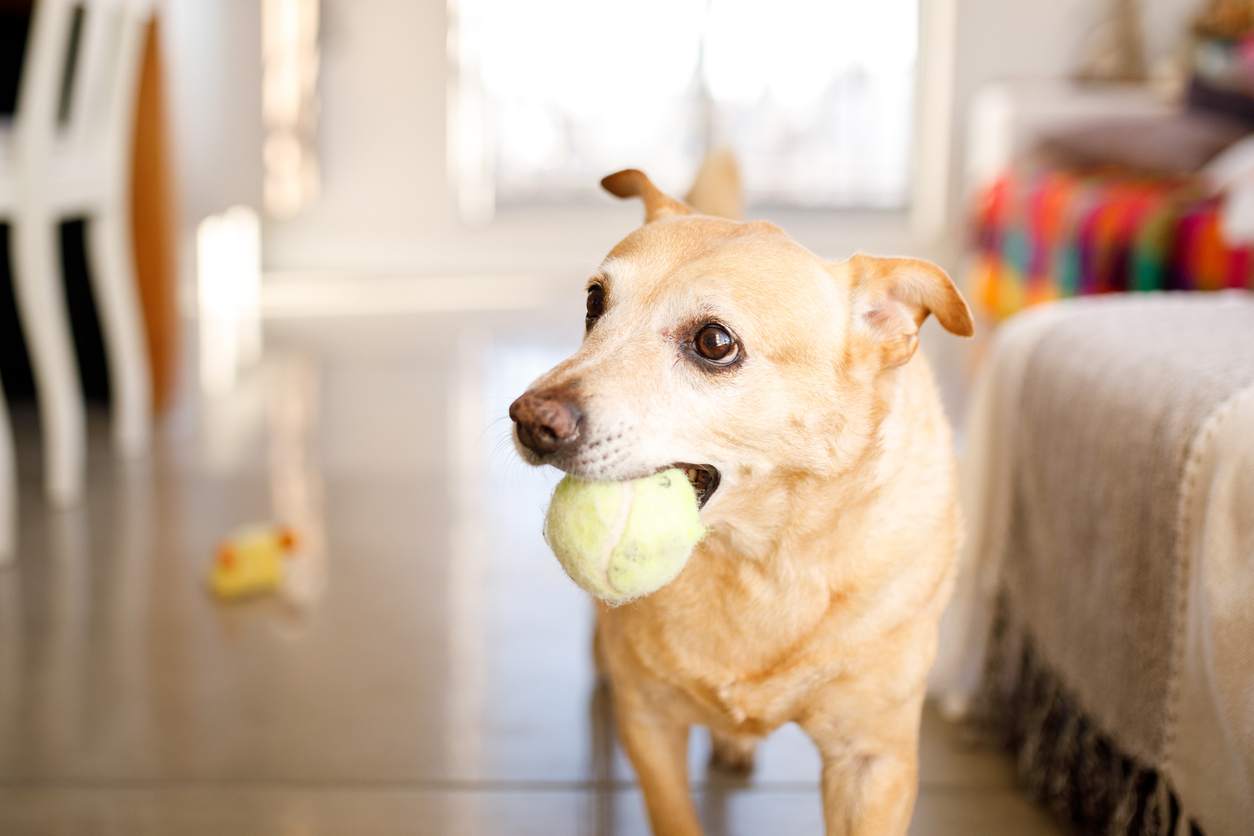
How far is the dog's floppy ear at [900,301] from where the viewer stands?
3.50 feet

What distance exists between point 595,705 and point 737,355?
836 mm

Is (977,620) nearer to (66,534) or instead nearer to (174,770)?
(174,770)

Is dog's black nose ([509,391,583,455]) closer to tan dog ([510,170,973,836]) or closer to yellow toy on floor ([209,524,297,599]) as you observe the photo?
tan dog ([510,170,973,836])


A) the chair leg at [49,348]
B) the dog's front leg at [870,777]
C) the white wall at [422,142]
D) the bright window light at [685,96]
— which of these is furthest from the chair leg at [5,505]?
the bright window light at [685,96]

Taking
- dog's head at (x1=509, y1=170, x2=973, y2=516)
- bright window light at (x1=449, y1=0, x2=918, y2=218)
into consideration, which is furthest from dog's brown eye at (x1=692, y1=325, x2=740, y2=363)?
bright window light at (x1=449, y1=0, x2=918, y2=218)

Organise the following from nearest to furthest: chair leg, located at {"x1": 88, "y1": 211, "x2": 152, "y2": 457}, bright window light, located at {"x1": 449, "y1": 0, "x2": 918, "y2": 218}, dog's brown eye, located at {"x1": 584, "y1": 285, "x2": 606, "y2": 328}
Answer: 1. dog's brown eye, located at {"x1": 584, "y1": 285, "x2": 606, "y2": 328}
2. chair leg, located at {"x1": 88, "y1": 211, "x2": 152, "y2": 457}
3. bright window light, located at {"x1": 449, "y1": 0, "x2": 918, "y2": 218}

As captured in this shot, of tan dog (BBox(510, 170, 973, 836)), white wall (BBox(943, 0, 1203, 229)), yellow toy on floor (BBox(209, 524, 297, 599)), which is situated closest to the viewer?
tan dog (BBox(510, 170, 973, 836))

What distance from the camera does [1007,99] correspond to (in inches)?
199

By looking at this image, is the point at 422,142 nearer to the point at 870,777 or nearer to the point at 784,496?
the point at 784,496

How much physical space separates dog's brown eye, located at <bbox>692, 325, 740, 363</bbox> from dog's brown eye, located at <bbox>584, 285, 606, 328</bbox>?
14 cm

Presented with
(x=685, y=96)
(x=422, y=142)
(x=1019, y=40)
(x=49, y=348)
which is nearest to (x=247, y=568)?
(x=49, y=348)

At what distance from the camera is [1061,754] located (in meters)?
1.40

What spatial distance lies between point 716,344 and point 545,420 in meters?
0.20

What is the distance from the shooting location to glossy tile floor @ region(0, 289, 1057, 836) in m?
1.42
